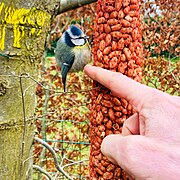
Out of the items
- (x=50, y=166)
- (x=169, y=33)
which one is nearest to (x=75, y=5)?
(x=169, y=33)

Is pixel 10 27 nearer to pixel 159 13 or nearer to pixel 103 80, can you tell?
pixel 103 80

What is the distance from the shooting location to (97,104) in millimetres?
893

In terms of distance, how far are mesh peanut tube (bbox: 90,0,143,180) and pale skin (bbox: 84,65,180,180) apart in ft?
0.16

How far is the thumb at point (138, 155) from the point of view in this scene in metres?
0.71

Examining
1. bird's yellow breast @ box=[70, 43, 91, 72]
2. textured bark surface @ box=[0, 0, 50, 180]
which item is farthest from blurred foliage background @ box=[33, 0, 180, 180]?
bird's yellow breast @ box=[70, 43, 91, 72]

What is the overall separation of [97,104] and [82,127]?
193cm

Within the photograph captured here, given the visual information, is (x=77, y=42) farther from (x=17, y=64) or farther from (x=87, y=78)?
(x=87, y=78)

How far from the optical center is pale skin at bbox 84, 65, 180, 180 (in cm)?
70

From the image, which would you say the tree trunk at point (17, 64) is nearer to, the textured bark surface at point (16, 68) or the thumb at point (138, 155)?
the textured bark surface at point (16, 68)

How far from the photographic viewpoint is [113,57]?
0.86m

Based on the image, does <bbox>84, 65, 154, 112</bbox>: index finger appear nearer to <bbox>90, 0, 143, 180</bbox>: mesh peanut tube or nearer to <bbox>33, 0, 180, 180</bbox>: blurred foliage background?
<bbox>90, 0, 143, 180</bbox>: mesh peanut tube

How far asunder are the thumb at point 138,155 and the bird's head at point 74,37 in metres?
0.23

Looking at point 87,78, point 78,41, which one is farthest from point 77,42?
point 87,78

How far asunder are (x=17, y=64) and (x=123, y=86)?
295 mm
